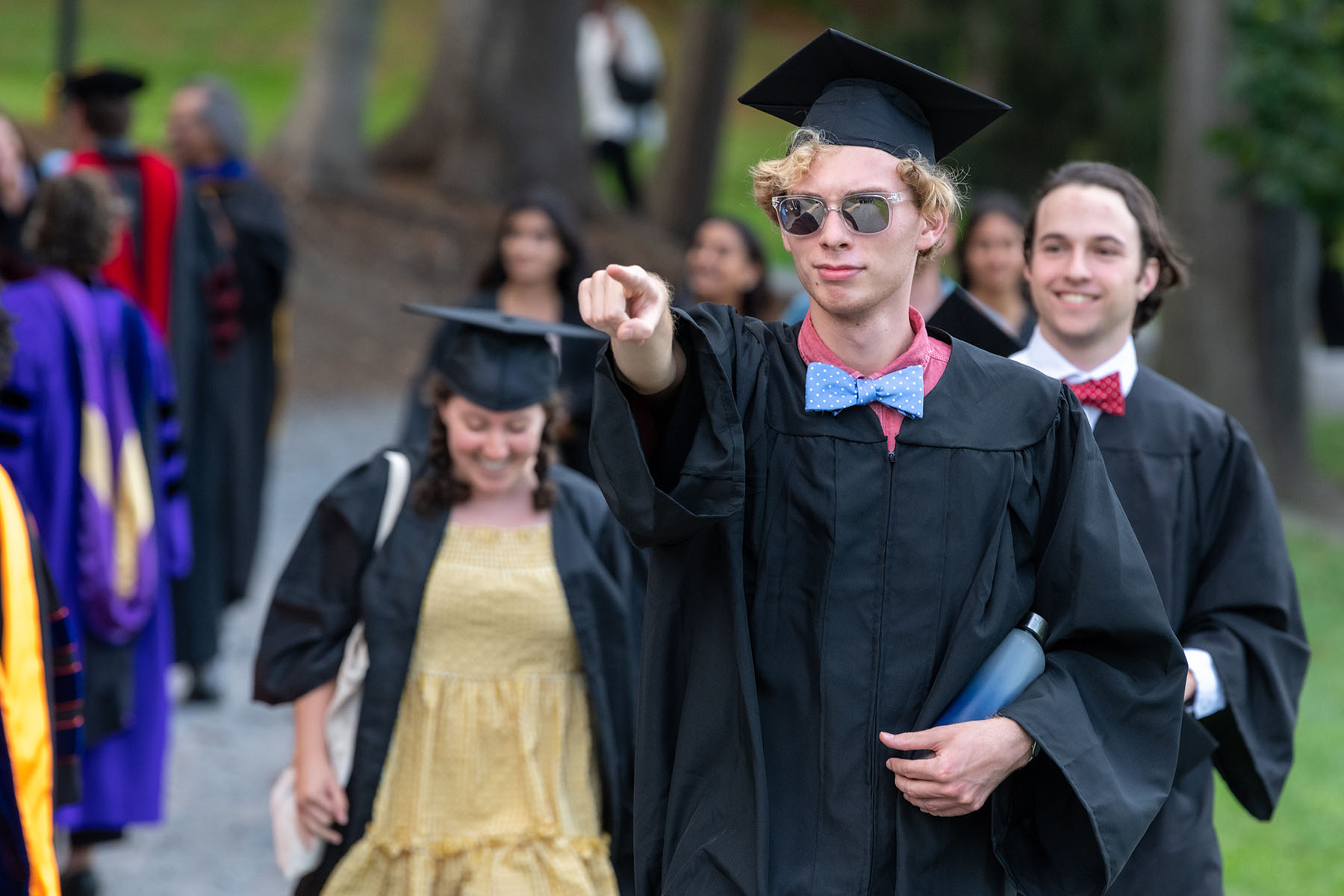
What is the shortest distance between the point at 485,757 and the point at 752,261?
348 centimetres

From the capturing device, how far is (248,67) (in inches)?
1129

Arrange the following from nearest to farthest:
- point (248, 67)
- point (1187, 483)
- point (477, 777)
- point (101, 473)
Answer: point (1187, 483) → point (477, 777) → point (101, 473) → point (248, 67)

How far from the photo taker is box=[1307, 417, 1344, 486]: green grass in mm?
14430

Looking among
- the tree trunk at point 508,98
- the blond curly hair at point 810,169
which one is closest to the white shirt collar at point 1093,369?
the blond curly hair at point 810,169

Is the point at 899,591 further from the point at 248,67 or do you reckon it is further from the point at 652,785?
the point at 248,67

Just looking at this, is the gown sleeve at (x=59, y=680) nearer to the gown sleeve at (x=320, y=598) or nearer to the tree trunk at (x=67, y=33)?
the gown sleeve at (x=320, y=598)

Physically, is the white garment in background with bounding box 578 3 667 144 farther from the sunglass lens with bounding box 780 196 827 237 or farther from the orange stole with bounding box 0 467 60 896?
the sunglass lens with bounding box 780 196 827 237

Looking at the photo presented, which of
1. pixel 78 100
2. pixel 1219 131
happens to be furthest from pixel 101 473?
pixel 1219 131

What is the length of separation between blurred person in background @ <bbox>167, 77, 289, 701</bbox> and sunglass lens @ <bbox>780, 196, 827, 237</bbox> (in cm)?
522

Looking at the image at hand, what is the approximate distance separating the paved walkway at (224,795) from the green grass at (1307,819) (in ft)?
11.3

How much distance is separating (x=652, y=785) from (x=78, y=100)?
18.2ft

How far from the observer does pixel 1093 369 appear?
357 cm

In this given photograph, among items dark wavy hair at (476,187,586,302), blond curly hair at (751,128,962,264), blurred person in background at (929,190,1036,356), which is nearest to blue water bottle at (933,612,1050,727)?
blond curly hair at (751,128,962,264)

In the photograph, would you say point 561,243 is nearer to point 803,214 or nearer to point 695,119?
point 803,214
